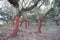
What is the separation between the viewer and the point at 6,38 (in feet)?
42.1

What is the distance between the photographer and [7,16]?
17281 millimetres

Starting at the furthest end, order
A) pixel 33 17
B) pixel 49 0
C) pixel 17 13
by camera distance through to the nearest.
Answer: pixel 33 17
pixel 49 0
pixel 17 13

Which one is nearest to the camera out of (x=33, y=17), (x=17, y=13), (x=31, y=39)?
(x=17, y=13)

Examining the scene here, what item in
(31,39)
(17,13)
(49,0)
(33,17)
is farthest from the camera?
(33,17)

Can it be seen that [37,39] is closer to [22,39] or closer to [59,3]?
[22,39]

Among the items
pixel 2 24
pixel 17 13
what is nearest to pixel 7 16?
pixel 2 24

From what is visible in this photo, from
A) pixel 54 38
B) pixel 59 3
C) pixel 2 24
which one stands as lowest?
pixel 54 38

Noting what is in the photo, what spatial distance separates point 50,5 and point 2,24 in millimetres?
6705

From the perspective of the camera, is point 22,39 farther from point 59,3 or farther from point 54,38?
point 59,3

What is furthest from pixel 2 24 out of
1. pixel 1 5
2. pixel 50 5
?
pixel 50 5

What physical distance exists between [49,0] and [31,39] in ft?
14.8

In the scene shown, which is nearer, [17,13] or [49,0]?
[17,13]

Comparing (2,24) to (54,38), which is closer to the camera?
(54,38)

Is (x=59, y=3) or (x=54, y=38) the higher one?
(x=59, y=3)
